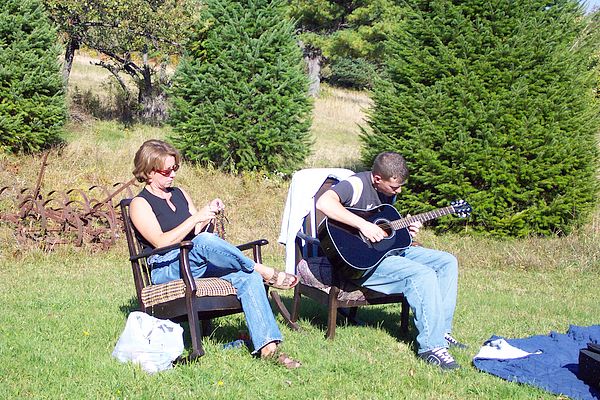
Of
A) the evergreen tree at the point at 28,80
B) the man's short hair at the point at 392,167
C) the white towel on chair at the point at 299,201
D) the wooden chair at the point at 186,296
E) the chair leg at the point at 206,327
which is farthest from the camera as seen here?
the evergreen tree at the point at 28,80

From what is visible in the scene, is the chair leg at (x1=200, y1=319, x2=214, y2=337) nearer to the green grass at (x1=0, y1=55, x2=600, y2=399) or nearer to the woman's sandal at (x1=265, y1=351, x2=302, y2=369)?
the green grass at (x1=0, y1=55, x2=600, y2=399)

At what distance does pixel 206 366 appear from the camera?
4750 millimetres

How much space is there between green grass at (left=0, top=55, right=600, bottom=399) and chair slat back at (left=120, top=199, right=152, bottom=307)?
48cm

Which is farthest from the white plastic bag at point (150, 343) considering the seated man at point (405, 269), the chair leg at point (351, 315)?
the chair leg at point (351, 315)

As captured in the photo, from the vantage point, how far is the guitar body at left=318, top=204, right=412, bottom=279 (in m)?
5.27

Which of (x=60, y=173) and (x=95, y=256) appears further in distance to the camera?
(x=60, y=173)

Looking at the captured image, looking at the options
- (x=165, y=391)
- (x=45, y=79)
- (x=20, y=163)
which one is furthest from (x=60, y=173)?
(x=165, y=391)

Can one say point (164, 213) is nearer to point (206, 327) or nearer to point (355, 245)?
point (206, 327)

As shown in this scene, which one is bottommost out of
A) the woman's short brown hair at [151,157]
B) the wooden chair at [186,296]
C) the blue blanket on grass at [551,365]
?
the blue blanket on grass at [551,365]

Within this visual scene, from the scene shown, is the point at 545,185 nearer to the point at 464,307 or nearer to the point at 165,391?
the point at 464,307

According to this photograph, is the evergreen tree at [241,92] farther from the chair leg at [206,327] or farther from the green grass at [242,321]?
the chair leg at [206,327]

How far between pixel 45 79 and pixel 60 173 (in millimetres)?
1592

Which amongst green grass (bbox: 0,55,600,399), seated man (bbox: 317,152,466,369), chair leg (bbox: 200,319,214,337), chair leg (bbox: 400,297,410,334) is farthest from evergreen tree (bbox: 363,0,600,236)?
chair leg (bbox: 200,319,214,337)

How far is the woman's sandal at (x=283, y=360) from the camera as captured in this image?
15.7ft
